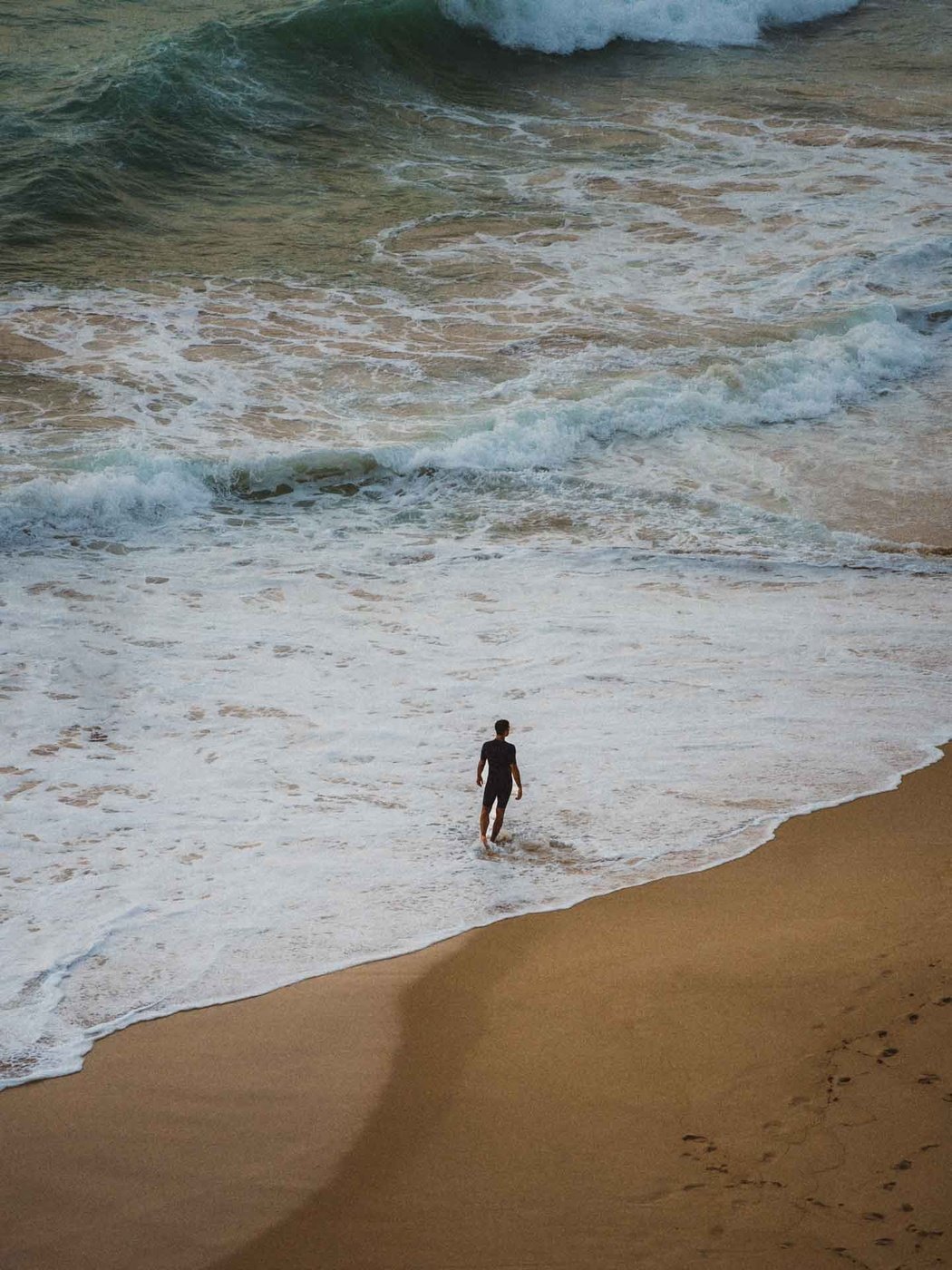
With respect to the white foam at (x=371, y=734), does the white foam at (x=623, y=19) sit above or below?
above

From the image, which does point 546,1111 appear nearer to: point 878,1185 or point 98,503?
point 878,1185

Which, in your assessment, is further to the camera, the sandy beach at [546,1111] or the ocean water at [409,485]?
the ocean water at [409,485]

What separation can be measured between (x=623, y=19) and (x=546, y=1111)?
28.4 m

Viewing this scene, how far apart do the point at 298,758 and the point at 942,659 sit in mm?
4466

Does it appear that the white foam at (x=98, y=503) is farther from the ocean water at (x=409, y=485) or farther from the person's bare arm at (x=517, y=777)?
the person's bare arm at (x=517, y=777)

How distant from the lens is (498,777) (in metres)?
6.02

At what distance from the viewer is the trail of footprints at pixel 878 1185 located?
3.38 meters

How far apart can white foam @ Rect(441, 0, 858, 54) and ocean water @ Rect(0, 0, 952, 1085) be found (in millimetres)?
2462

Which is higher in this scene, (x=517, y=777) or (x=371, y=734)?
(x=517, y=777)

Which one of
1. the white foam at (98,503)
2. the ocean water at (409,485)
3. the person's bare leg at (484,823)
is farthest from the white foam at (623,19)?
the person's bare leg at (484,823)

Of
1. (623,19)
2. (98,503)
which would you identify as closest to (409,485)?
(98,503)

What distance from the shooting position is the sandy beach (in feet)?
11.7

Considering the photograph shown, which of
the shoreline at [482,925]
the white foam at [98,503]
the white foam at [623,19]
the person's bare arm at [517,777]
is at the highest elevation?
the white foam at [623,19]

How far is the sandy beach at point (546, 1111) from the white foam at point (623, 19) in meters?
25.0
